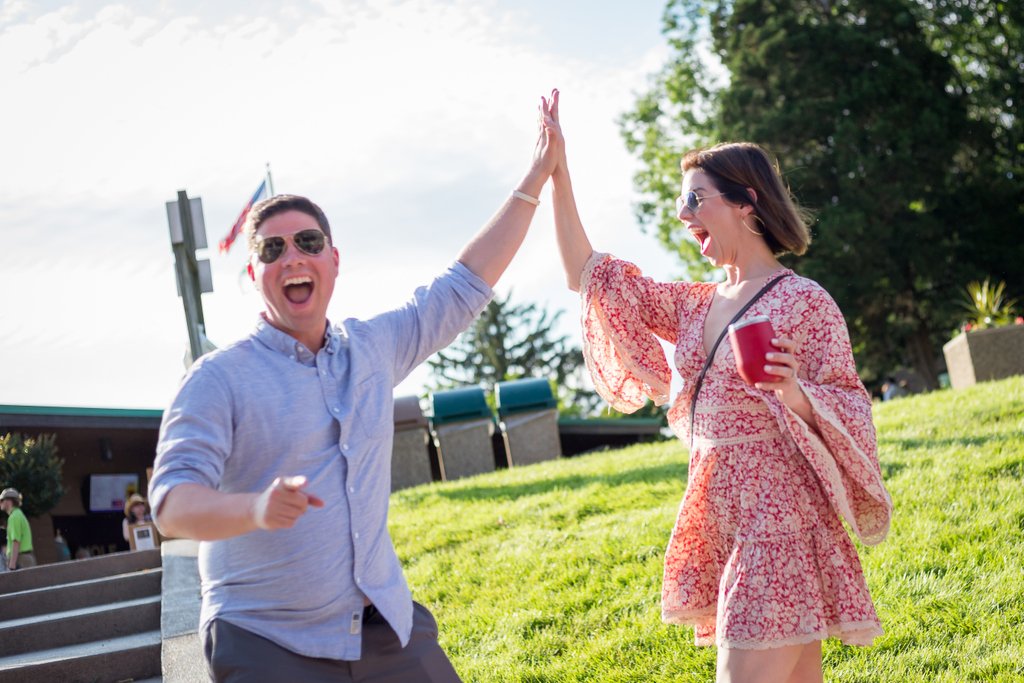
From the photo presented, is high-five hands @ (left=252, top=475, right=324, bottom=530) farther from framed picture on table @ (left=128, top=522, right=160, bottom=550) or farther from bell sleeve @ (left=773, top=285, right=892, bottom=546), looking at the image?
framed picture on table @ (left=128, top=522, right=160, bottom=550)

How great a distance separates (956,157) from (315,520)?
99.1 feet

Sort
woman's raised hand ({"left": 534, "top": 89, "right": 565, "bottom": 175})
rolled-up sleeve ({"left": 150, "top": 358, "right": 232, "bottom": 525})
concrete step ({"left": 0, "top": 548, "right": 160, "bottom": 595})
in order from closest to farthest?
rolled-up sleeve ({"left": 150, "top": 358, "right": 232, "bottom": 525}) < woman's raised hand ({"left": 534, "top": 89, "right": 565, "bottom": 175}) < concrete step ({"left": 0, "top": 548, "right": 160, "bottom": 595})

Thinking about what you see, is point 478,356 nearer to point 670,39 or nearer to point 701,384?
point 670,39

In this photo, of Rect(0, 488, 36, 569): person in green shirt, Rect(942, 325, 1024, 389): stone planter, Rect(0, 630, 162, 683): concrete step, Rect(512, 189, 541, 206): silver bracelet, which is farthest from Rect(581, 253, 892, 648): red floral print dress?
Rect(0, 488, 36, 569): person in green shirt

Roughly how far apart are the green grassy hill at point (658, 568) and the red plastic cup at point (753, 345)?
7.47ft

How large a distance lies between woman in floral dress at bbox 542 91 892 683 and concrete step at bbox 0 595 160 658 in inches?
248

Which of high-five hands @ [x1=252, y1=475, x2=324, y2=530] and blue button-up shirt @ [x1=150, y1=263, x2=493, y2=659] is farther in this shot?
blue button-up shirt @ [x1=150, y1=263, x2=493, y2=659]

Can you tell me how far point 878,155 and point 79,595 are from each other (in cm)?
2416

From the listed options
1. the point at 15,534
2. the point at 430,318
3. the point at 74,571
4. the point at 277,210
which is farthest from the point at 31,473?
the point at 277,210

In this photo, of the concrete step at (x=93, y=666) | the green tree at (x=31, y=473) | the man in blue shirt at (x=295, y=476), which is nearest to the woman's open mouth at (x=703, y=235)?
the man in blue shirt at (x=295, y=476)

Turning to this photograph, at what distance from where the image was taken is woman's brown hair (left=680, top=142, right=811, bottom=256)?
3662 mm

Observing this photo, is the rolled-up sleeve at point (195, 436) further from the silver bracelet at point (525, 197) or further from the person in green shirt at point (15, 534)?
the person in green shirt at point (15, 534)

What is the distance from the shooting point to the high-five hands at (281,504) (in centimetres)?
239

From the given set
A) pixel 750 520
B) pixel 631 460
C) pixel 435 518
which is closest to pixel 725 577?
pixel 750 520
